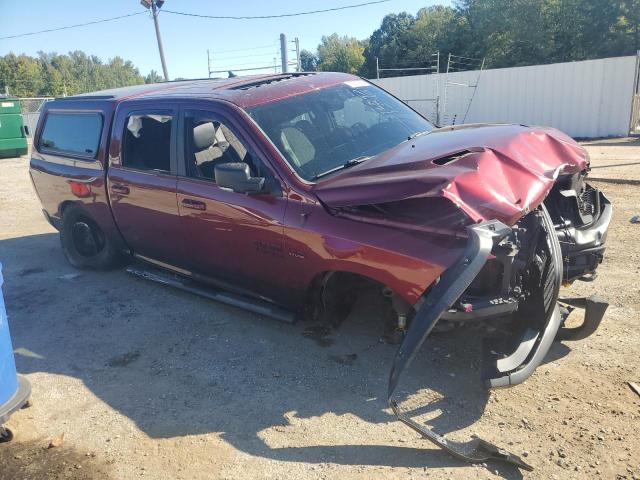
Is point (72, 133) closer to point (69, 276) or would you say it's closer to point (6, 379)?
point (69, 276)

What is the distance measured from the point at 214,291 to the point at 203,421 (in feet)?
4.74

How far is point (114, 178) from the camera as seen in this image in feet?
16.4

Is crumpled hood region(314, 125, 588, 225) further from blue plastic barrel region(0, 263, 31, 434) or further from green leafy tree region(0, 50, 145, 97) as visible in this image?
green leafy tree region(0, 50, 145, 97)

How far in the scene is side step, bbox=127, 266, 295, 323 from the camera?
3.99 meters

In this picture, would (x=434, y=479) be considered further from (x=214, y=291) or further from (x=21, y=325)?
(x=21, y=325)

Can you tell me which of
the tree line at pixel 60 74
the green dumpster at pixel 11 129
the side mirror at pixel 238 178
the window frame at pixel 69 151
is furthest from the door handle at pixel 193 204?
the tree line at pixel 60 74

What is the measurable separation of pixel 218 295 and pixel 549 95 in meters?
16.8

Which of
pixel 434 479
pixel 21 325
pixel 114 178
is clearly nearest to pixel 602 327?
pixel 434 479

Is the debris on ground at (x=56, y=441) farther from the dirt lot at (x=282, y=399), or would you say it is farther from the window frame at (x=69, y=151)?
the window frame at (x=69, y=151)

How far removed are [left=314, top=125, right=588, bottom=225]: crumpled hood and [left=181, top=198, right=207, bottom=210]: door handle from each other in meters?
1.12

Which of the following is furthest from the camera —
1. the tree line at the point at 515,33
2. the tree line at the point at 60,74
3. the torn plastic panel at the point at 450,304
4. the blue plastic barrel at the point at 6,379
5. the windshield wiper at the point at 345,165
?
the tree line at the point at 60,74

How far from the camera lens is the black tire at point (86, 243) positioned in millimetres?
5715

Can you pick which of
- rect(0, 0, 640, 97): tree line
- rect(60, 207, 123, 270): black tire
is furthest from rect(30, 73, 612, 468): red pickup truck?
rect(0, 0, 640, 97): tree line

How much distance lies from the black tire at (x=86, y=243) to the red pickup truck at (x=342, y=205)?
0.51 feet
